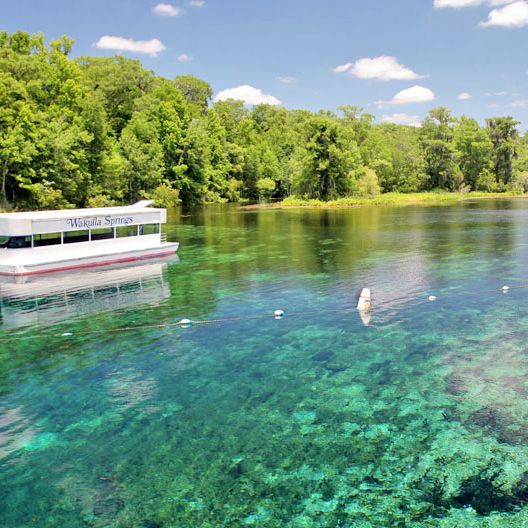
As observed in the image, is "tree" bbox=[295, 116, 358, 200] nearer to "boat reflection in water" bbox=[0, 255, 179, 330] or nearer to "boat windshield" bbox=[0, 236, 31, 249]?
"boat reflection in water" bbox=[0, 255, 179, 330]

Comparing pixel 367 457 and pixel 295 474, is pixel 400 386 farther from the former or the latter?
pixel 295 474

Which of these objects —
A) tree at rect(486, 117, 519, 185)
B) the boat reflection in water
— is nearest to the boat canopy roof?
the boat reflection in water

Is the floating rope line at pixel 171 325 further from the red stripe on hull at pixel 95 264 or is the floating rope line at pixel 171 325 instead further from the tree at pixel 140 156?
the tree at pixel 140 156

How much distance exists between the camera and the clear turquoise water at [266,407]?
404 inches

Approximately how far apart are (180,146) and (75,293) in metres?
99.3

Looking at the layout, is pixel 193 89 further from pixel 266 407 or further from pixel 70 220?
pixel 266 407

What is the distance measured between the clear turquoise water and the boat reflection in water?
199 mm

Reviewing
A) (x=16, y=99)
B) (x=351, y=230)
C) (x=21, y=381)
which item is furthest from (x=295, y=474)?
(x=16, y=99)

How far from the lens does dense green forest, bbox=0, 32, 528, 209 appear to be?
7681 centimetres

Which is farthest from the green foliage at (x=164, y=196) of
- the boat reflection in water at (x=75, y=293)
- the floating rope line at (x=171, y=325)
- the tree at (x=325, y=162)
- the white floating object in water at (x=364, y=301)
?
the white floating object in water at (x=364, y=301)

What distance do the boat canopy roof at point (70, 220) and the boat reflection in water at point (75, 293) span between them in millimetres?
3185

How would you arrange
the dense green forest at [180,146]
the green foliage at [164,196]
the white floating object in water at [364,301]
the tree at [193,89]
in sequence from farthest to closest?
the tree at [193,89]
the green foliage at [164,196]
the dense green forest at [180,146]
the white floating object in water at [364,301]

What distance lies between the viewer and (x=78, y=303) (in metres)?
27.1

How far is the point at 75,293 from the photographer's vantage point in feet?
96.3
